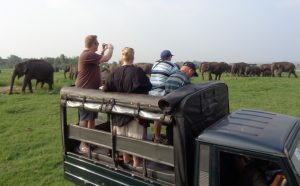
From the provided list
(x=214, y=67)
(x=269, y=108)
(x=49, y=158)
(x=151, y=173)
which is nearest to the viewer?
(x=151, y=173)

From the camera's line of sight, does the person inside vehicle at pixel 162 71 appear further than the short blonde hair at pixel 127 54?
Yes

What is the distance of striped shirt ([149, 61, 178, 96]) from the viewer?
5.19 m

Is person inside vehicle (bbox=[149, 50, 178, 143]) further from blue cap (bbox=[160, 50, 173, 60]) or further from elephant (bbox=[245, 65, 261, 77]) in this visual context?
elephant (bbox=[245, 65, 261, 77])

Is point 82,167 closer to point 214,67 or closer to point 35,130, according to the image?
point 35,130

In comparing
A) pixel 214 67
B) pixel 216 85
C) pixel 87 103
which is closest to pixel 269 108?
pixel 216 85

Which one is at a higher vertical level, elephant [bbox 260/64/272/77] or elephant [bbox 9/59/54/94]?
elephant [bbox 9/59/54/94]

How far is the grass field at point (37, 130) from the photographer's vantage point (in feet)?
21.8

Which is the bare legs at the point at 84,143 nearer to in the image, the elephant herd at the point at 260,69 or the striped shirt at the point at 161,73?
the striped shirt at the point at 161,73

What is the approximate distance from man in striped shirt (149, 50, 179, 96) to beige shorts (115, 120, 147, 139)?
91 centimetres

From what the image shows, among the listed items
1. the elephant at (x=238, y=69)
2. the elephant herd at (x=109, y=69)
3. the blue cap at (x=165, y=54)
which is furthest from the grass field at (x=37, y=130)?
the elephant at (x=238, y=69)

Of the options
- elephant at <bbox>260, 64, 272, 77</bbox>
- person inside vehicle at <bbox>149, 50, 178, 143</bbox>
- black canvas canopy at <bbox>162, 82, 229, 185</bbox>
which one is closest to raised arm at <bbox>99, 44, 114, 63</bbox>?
person inside vehicle at <bbox>149, 50, 178, 143</bbox>

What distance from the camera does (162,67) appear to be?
5.46 meters

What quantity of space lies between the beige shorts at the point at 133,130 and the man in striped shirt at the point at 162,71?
905 mm

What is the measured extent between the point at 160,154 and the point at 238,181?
0.85 meters
